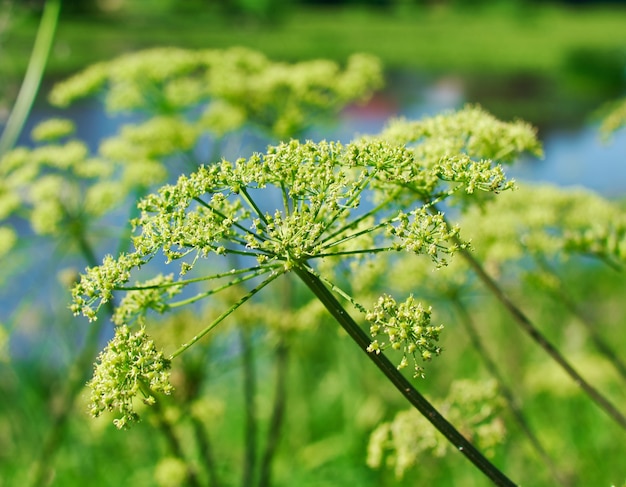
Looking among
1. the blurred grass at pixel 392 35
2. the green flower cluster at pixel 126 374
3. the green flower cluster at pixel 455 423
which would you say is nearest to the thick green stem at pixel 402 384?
the green flower cluster at pixel 126 374

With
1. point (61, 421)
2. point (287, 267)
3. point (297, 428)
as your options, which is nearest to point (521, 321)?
point (287, 267)

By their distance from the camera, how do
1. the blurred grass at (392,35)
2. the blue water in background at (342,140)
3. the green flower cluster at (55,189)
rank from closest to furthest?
the green flower cluster at (55,189), the blue water in background at (342,140), the blurred grass at (392,35)

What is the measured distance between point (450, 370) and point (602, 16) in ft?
284

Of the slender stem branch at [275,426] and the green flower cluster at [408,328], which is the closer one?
the green flower cluster at [408,328]

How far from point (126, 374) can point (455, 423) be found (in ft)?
4.16

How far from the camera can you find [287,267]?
1.66 metres

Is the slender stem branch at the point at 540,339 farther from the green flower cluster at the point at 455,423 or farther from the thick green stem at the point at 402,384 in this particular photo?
the thick green stem at the point at 402,384

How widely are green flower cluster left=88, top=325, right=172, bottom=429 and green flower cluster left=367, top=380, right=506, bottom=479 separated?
1015 millimetres

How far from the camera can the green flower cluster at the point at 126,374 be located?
1.58 meters

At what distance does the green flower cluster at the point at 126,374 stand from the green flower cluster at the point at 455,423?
101 centimetres

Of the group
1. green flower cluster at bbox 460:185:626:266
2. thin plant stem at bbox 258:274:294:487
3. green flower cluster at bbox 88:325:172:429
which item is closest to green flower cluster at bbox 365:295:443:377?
green flower cluster at bbox 88:325:172:429

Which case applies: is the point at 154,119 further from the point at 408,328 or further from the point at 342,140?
the point at 342,140

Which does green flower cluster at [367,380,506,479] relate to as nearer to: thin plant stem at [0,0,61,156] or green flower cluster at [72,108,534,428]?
green flower cluster at [72,108,534,428]

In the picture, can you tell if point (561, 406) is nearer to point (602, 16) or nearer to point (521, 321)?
point (521, 321)
